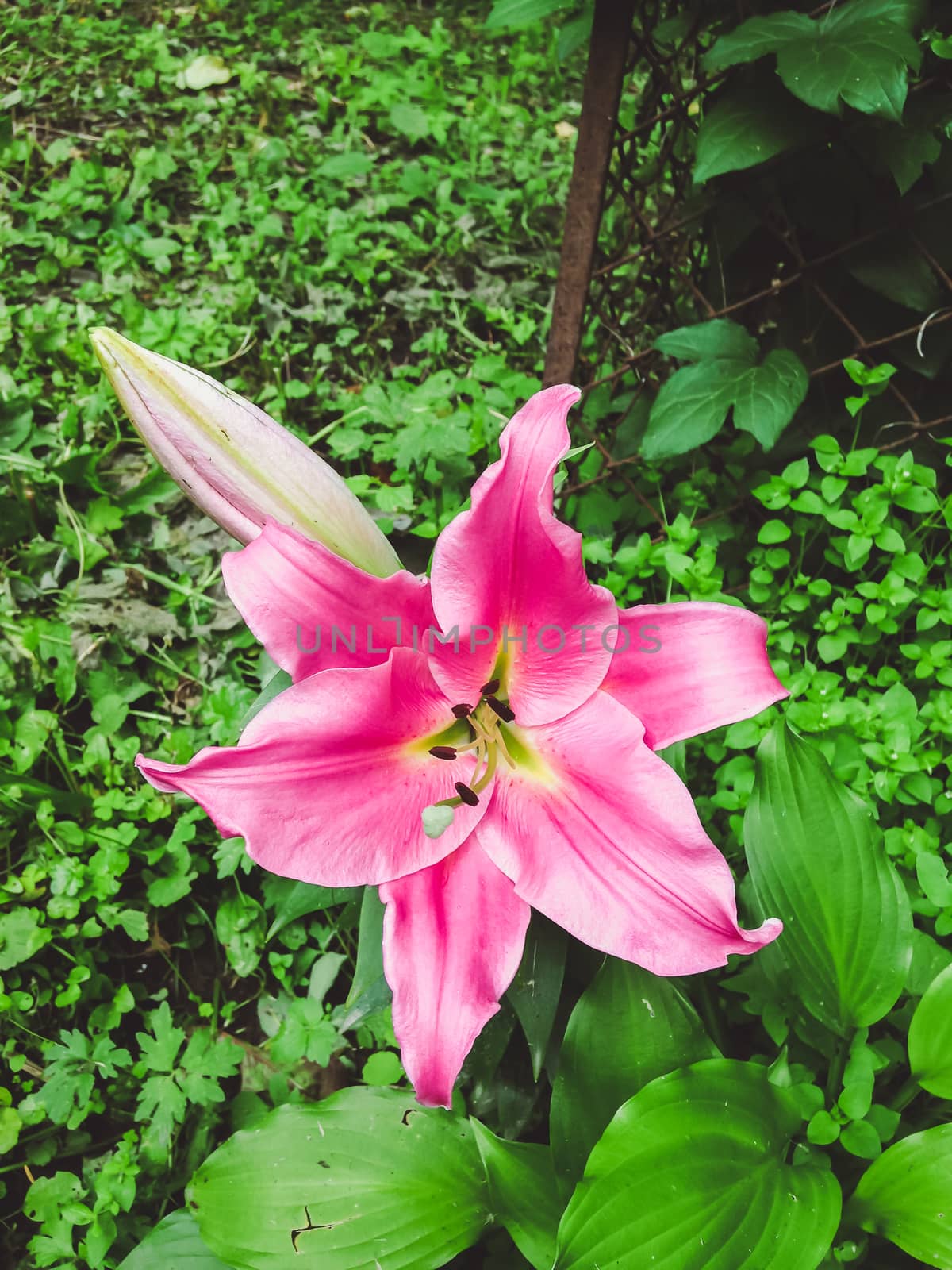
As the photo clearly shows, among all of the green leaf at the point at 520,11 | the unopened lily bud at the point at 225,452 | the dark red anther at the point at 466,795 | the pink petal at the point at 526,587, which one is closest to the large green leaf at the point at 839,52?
the green leaf at the point at 520,11

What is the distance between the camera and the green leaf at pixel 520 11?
1423mm

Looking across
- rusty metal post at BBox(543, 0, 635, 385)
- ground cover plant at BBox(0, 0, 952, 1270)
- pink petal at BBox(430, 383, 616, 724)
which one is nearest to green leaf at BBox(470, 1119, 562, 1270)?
ground cover plant at BBox(0, 0, 952, 1270)

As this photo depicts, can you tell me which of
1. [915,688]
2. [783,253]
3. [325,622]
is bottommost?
[915,688]

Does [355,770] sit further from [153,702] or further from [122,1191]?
[153,702]

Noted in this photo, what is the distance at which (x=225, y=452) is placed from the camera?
2.84ft

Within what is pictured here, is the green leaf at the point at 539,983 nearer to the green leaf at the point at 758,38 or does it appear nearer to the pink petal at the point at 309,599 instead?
the pink petal at the point at 309,599

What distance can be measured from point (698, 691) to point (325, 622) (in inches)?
14.3

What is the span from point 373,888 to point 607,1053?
1.01ft

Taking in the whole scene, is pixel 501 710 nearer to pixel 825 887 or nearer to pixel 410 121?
pixel 825 887

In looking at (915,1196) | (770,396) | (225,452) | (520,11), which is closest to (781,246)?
(770,396)

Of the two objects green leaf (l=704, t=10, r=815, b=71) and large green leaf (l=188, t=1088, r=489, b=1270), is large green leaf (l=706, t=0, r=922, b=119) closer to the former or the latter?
green leaf (l=704, t=10, r=815, b=71)

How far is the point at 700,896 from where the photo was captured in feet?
2.48

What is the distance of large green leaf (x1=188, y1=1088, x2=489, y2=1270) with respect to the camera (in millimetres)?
952

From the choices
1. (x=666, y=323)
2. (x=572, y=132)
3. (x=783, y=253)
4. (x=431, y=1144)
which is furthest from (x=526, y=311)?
(x=431, y=1144)
